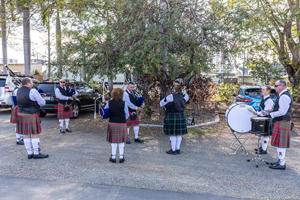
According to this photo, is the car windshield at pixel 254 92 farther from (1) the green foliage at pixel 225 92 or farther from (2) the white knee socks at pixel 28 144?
(2) the white knee socks at pixel 28 144

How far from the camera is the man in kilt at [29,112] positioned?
5137 millimetres

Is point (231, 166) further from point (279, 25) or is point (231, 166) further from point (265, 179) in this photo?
point (279, 25)

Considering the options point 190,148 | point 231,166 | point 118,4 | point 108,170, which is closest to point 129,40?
point 118,4

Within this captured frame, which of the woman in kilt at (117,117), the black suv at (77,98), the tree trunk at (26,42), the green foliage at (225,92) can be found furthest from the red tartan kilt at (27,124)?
the green foliage at (225,92)

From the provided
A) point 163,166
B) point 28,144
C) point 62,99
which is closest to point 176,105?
point 163,166

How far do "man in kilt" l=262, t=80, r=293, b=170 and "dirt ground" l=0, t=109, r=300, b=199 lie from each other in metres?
0.48

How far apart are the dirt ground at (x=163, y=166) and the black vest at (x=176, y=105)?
1.07m

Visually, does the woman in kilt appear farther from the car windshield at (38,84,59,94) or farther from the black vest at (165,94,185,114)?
the car windshield at (38,84,59,94)

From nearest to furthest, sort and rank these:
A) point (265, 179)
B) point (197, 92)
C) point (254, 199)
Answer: point (254, 199) < point (265, 179) < point (197, 92)

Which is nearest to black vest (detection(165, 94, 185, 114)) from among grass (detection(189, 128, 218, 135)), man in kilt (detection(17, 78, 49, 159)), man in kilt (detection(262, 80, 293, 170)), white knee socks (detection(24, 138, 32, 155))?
man in kilt (detection(262, 80, 293, 170))

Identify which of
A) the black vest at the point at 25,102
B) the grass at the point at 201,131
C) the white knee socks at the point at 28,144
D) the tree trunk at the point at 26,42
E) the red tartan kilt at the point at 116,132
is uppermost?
the tree trunk at the point at 26,42

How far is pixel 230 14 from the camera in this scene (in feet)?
23.8

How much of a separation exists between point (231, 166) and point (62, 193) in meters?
3.34

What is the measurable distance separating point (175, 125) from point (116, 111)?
158cm
